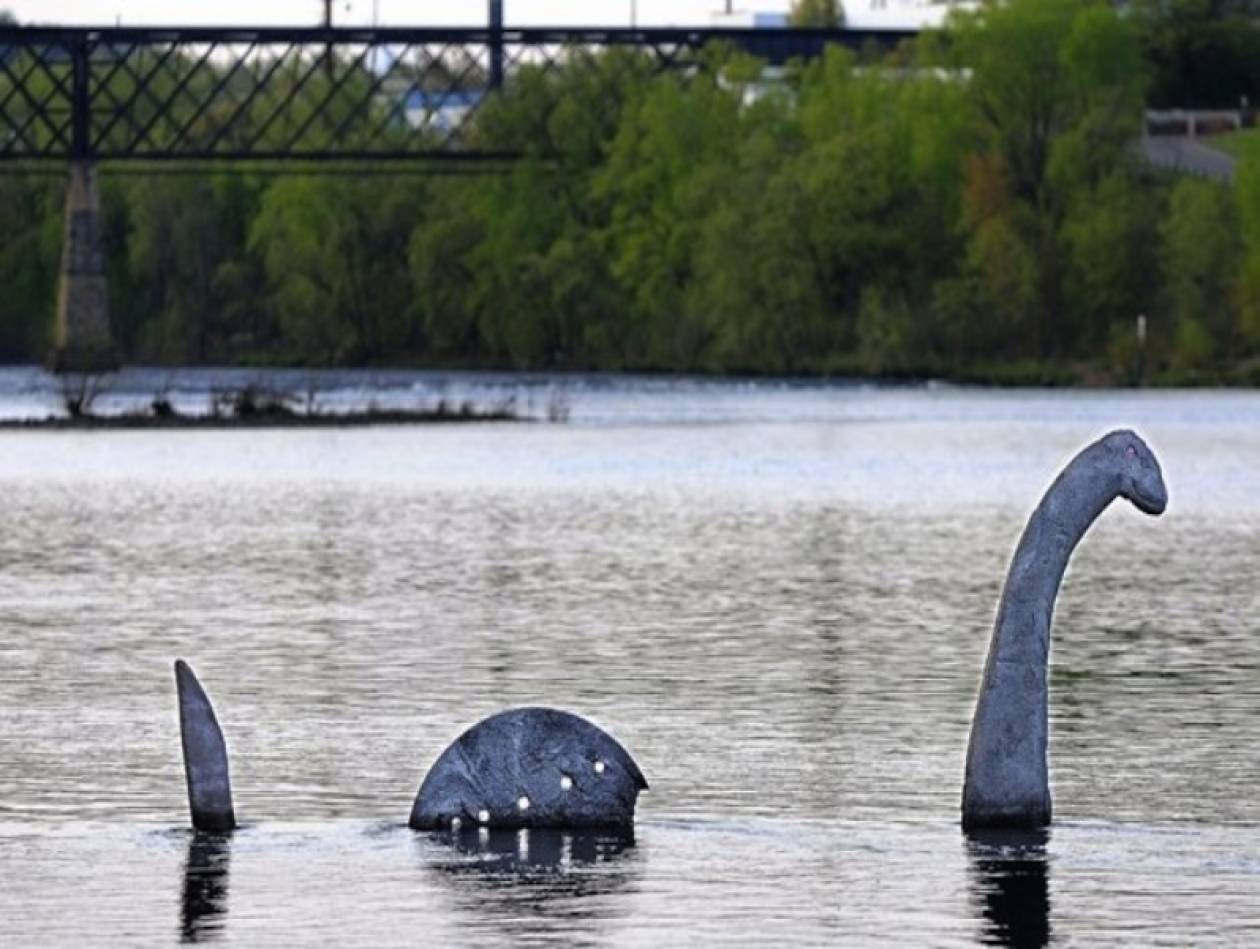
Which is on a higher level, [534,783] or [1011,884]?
[534,783]

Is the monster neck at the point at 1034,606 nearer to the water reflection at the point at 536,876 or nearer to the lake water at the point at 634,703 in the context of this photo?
the lake water at the point at 634,703

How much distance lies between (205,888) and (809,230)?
137 metres

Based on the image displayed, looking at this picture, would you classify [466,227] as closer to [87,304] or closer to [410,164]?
[410,164]

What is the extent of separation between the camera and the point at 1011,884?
2128 centimetres

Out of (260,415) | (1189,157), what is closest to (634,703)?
(260,415)

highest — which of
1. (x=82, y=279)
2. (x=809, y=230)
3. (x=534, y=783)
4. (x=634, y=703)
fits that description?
(x=809, y=230)

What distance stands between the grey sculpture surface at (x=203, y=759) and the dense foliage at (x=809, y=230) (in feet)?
408

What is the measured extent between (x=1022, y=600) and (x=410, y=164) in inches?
6399

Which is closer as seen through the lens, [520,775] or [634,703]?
[520,775]

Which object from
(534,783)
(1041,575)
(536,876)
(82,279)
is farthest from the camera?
(82,279)

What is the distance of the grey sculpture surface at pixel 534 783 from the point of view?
22.8 meters

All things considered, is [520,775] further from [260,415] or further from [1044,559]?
[260,415]

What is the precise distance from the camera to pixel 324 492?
72625 millimetres

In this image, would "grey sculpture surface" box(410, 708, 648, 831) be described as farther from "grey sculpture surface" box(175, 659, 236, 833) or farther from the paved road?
the paved road
